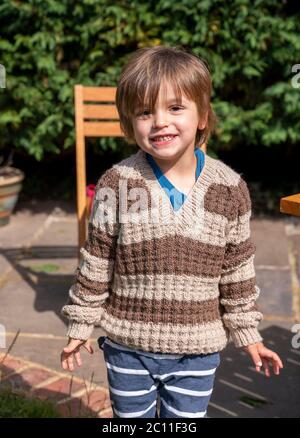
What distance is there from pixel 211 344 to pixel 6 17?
4521mm

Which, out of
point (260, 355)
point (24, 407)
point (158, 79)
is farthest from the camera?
point (24, 407)

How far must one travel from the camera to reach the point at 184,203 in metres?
2.13

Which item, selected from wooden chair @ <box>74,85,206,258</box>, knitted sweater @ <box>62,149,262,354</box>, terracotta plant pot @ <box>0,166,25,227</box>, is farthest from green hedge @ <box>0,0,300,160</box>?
knitted sweater @ <box>62,149,262,354</box>

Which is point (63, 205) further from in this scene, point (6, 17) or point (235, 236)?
point (235, 236)

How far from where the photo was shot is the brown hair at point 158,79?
2.02m

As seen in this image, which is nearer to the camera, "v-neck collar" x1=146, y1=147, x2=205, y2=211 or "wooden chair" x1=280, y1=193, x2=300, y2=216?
"v-neck collar" x1=146, y1=147, x2=205, y2=211

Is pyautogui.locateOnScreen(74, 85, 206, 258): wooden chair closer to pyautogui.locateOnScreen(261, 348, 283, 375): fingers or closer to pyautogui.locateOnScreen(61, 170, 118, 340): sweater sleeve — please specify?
pyautogui.locateOnScreen(61, 170, 118, 340): sweater sleeve

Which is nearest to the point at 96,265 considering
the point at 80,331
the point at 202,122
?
the point at 80,331

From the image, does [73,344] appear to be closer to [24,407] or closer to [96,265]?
[96,265]

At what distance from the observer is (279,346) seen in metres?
3.81

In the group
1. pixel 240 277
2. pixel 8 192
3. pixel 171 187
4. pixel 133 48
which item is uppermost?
pixel 171 187

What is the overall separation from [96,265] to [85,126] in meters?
2.25

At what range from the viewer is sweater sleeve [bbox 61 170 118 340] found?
214cm

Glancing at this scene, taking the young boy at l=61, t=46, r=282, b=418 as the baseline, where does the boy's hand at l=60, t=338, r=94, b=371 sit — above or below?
below
